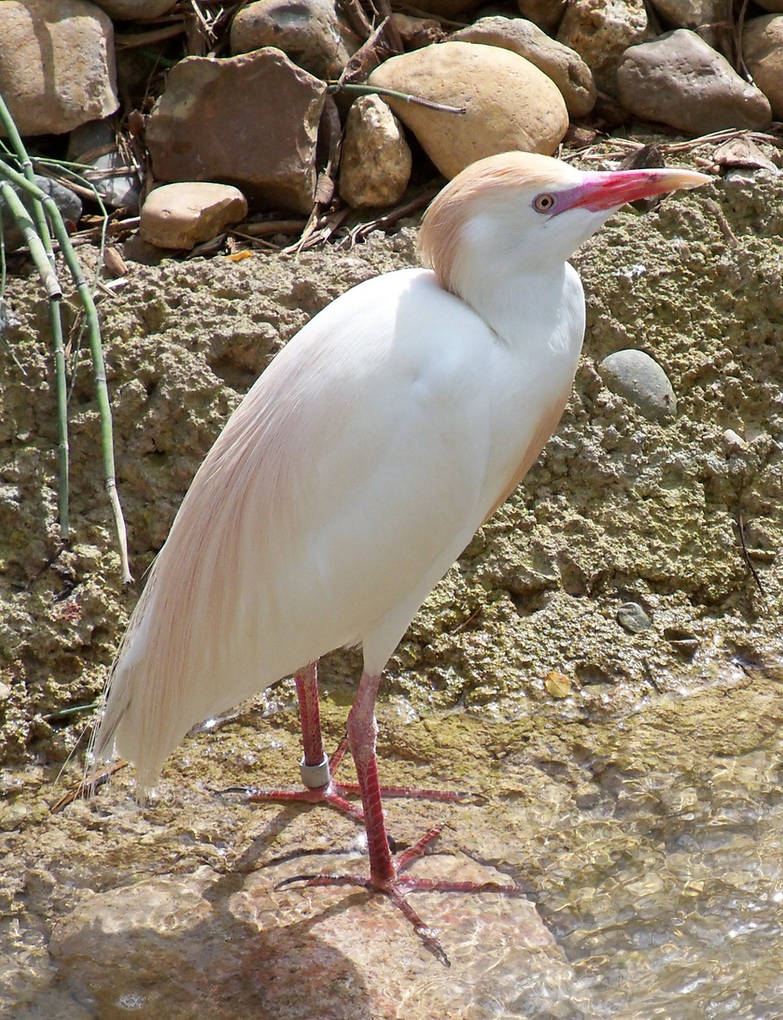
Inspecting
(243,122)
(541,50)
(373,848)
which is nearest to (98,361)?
(243,122)

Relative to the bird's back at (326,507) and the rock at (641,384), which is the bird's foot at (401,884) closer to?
the bird's back at (326,507)

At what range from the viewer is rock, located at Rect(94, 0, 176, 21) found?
423 cm

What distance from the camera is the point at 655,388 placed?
3.82m

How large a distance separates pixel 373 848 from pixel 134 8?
10.4 ft

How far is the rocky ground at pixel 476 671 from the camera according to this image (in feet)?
8.77

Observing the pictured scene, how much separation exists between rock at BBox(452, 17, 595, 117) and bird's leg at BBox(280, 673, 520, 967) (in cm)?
262

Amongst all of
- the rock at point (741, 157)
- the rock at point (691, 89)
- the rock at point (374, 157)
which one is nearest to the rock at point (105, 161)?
the rock at point (374, 157)

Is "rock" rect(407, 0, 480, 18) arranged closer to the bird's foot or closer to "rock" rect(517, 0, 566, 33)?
"rock" rect(517, 0, 566, 33)

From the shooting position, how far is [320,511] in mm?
2586

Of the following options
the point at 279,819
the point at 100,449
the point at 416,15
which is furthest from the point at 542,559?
the point at 416,15

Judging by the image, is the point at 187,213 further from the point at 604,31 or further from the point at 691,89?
the point at 691,89

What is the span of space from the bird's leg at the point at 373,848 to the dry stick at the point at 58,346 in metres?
1.12

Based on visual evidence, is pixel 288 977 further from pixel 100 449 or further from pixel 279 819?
pixel 100 449

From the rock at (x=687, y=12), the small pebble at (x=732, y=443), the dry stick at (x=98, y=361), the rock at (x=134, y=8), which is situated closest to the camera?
the dry stick at (x=98, y=361)
